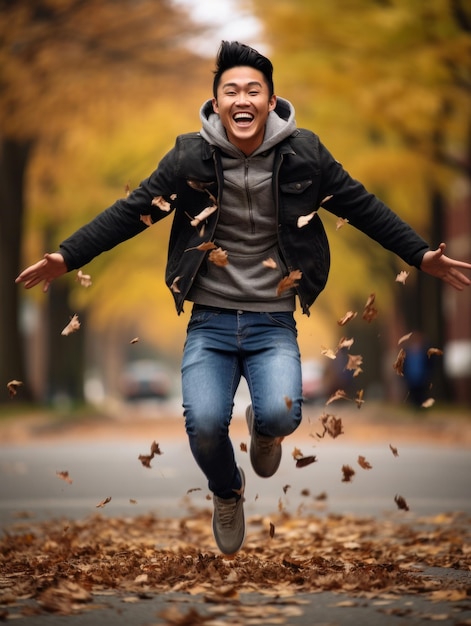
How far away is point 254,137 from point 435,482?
21.0ft

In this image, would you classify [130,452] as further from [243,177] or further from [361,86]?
[243,177]

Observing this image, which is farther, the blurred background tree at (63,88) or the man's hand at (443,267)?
the blurred background tree at (63,88)

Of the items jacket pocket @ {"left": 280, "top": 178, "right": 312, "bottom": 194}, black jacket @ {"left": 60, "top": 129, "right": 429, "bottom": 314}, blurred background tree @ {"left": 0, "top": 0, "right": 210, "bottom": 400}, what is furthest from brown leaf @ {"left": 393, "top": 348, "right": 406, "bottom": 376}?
blurred background tree @ {"left": 0, "top": 0, "right": 210, "bottom": 400}

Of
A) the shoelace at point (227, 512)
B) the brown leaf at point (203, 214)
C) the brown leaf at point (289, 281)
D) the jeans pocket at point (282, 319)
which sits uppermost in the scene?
the brown leaf at point (203, 214)

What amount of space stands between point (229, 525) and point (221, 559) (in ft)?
0.63

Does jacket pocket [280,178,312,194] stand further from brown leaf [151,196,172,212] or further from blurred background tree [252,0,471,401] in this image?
blurred background tree [252,0,471,401]

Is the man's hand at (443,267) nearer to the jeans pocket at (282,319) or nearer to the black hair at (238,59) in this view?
the jeans pocket at (282,319)

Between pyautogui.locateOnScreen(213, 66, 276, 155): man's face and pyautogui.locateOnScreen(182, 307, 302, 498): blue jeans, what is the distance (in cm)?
76

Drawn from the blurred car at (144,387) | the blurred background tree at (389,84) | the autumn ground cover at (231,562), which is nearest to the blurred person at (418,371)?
the blurred background tree at (389,84)

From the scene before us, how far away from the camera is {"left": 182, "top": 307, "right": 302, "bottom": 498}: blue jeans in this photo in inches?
213

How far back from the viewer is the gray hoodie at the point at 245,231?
5484 millimetres

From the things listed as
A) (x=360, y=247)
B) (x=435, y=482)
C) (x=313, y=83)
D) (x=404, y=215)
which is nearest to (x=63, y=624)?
(x=435, y=482)

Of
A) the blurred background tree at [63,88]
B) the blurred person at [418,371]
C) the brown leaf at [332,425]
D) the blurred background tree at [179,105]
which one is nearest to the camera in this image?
the brown leaf at [332,425]

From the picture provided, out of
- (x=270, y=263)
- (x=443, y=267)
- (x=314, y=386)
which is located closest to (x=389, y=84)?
(x=443, y=267)
